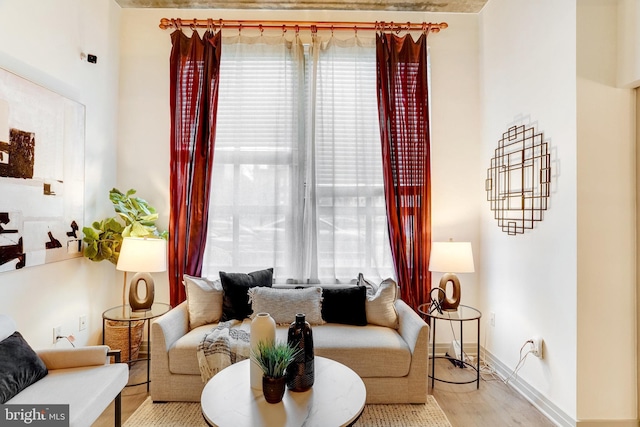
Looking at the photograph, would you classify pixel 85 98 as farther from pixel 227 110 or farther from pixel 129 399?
pixel 129 399

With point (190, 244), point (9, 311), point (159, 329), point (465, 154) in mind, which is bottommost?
point (159, 329)

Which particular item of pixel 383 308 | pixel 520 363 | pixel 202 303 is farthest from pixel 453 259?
pixel 202 303

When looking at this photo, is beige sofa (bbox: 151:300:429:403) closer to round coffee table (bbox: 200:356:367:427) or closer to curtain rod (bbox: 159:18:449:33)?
round coffee table (bbox: 200:356:367:427)

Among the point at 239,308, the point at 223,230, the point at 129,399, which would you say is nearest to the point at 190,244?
the point at 223,230

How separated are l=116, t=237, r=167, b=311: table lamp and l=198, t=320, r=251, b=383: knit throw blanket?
70 cm

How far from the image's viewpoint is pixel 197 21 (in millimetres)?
3229

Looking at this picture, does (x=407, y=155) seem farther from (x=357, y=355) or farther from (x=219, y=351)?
(x=219, y=351)

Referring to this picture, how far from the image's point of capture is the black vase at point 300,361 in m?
→ 1.66

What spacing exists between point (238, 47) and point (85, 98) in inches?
54.1

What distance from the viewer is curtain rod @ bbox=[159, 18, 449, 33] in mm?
3221

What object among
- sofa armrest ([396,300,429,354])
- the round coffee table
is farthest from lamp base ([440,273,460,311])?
the round coffee table

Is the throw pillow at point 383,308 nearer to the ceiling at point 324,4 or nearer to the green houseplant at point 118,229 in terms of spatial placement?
the green houseplant at point 118,229

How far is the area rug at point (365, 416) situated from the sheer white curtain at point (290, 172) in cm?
115

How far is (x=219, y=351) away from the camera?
7.45 ft
